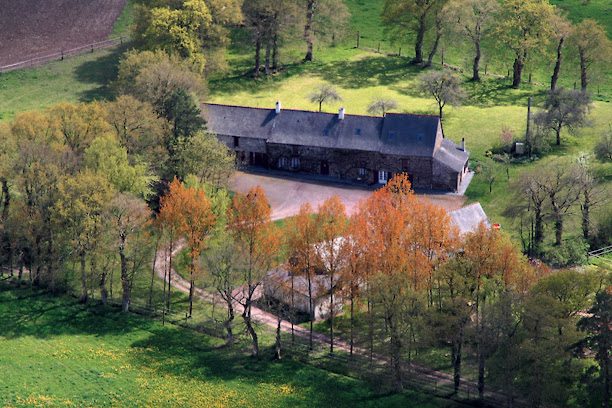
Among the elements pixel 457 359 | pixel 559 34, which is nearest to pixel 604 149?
pixel 559 34

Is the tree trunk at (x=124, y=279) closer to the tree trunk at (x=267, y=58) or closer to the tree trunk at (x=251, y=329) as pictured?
the tree trunk at (x=251, y=329)

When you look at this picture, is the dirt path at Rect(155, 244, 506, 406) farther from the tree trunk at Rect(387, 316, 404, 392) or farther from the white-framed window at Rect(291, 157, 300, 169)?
the white-framed window at Rect(291, 157, 300, 169)

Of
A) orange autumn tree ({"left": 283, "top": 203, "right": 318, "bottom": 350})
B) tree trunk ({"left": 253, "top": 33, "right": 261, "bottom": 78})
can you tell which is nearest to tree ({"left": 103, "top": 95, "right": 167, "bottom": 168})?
orange autumn tree ({"left": 283, "top": 203, "right": 318, "bottom": 350})

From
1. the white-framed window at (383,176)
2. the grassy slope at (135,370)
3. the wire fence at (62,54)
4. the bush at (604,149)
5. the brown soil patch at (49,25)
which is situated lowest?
the grassy slope at (135,370)

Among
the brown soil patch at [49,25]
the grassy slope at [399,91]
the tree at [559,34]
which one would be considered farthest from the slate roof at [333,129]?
the brown soil patch at [49,25]

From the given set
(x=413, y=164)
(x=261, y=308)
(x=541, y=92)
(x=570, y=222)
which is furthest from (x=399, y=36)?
(x=261, y=308)

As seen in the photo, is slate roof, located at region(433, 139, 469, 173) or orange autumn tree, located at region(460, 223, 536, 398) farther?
slate roof, located at region(433, 139, 469, 173)

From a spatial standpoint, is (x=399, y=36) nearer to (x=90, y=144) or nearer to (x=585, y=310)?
(x=90, y=144)
